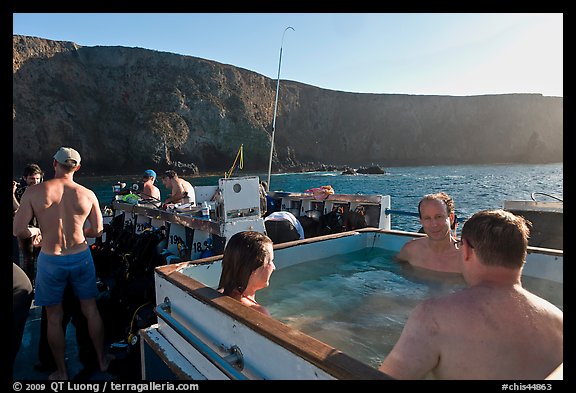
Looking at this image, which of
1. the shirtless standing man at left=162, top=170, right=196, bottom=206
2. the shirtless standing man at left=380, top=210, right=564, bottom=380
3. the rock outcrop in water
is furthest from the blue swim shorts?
the rock outcrop in water

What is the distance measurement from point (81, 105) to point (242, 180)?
5983 cm

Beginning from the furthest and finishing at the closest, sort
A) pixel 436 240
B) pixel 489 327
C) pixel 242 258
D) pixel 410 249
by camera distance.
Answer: pixel 410 249 → pixel 436 240 → pixel 242 258 → pixel 489 327

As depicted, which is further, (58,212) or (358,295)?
(358,295)

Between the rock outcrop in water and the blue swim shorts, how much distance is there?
2034 inches

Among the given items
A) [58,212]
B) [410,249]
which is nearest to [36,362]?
[58,212]

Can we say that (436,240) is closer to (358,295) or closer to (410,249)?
(410,249)

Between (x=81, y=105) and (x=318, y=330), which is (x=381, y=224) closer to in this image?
(x=318, y=330)

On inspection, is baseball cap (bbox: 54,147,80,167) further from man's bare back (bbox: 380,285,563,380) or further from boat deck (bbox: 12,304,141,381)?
man's bare back (bbox: 380,285,563,380)

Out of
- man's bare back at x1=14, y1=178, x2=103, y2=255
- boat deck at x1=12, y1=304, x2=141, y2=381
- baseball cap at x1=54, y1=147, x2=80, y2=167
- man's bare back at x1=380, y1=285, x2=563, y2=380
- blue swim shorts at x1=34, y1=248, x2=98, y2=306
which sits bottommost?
boat deck at x1=12, y1=304, x2=141, y2=381

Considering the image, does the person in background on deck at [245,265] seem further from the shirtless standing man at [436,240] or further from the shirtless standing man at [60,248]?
the shirtless standing man at [436,240]

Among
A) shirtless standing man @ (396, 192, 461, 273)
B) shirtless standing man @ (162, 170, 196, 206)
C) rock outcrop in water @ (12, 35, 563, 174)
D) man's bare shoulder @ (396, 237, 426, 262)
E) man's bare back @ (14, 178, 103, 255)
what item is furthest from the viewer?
rock outcrop in water @ (12, 35, 563, 174)

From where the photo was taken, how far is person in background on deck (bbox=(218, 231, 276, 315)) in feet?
7.61

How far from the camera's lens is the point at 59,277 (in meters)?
3.41

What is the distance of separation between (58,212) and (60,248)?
0.33m
